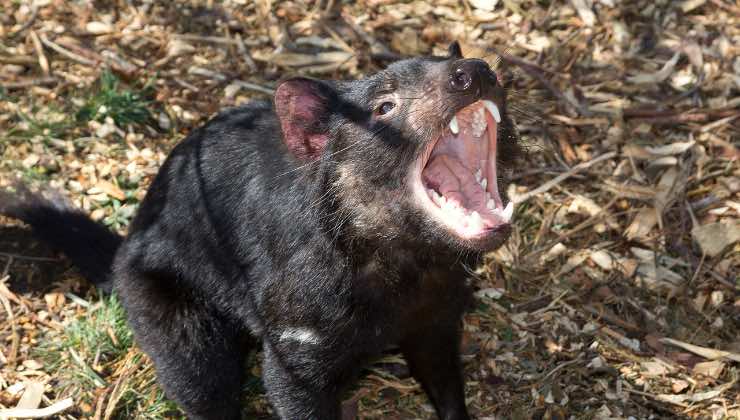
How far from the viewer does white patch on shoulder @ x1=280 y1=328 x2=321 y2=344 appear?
128 inches

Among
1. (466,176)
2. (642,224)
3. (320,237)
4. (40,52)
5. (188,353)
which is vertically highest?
(466,176)

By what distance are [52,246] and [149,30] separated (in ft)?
5.96

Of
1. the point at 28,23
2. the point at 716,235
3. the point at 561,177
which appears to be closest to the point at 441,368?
the point at 561,177

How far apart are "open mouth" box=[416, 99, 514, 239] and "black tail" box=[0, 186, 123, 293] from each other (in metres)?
1.61

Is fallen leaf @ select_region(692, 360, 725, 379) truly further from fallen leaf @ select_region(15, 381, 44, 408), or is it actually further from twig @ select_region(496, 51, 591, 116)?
fallen leaf @ select_region(15, 381, 44, 408)

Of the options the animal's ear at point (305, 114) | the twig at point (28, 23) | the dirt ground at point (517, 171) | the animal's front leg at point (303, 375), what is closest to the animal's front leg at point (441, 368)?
the dirt ground at point (517, 171)

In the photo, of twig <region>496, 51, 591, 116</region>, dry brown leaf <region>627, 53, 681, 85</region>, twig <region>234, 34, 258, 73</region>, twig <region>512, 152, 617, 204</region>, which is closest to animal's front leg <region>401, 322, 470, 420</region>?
twig <region>512, 152, 617, 204</region>

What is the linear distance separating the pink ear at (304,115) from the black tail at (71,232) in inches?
49.6

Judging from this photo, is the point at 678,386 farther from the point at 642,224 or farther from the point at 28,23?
the point at 28,23

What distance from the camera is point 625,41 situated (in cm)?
538

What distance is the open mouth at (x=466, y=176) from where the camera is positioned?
9.70 feet

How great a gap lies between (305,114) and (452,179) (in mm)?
577

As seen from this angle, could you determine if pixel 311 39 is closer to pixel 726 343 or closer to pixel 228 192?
pixel 228 192

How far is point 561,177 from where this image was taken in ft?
15.4
